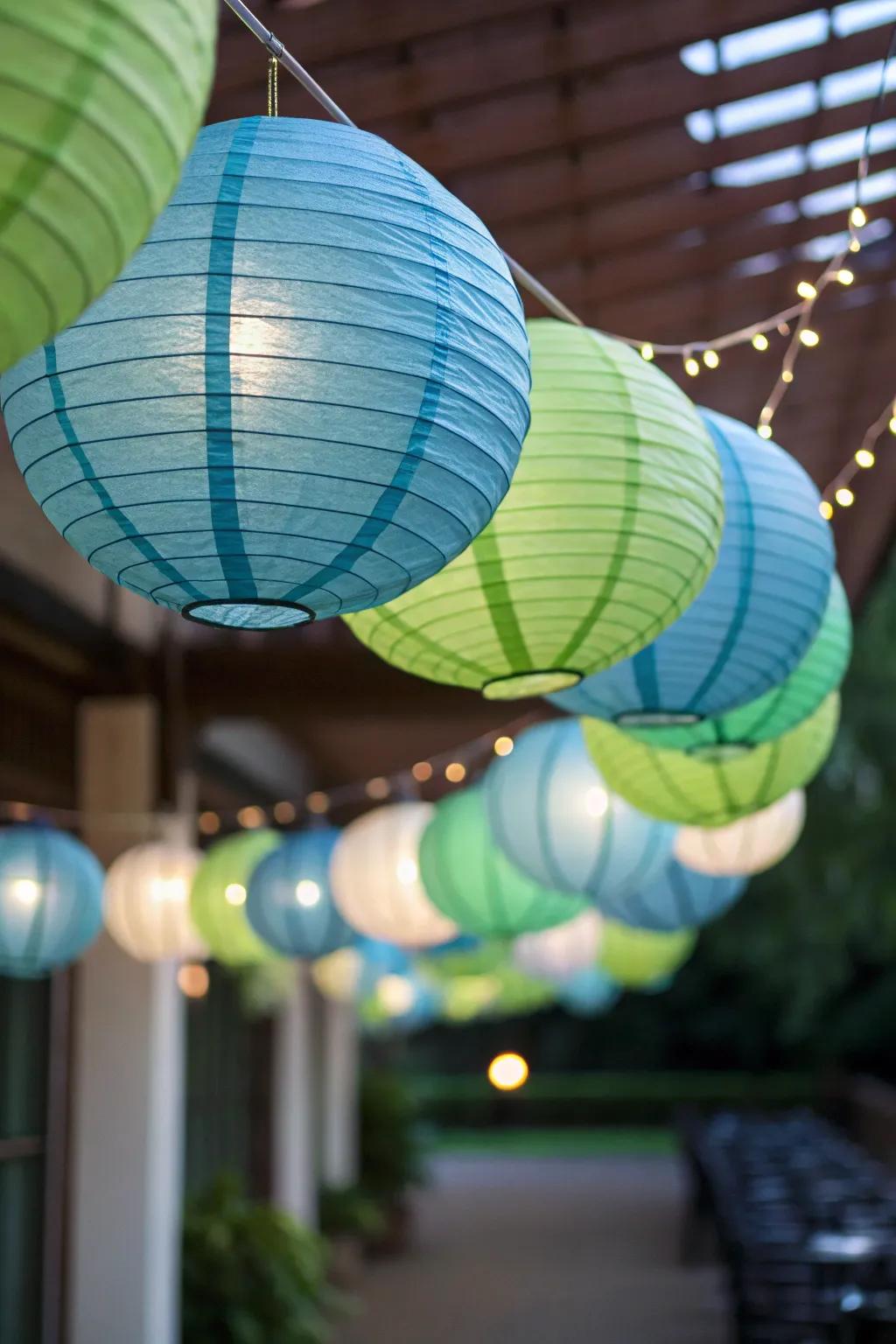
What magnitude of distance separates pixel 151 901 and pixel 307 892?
51 cm

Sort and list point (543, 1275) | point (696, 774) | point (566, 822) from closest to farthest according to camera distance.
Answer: point (696, 774) < point (566, 822) < point (543, 1275)

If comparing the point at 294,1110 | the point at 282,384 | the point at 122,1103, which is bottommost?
the point at 294,1110

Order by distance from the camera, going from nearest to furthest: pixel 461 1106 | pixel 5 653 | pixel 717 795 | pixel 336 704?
pixel 717 795 → pixel 5 653 → pixel 336 704 → pixel 461 1106

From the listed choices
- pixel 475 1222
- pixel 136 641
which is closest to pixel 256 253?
pixel 136 641

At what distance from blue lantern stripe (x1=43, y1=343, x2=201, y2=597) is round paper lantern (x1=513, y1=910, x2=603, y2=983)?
6.75 m

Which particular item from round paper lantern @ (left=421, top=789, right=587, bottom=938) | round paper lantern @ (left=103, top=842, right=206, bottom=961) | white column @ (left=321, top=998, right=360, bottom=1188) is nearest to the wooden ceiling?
round paper lantern @ (left=103, top=842, right=206, bottom=961)

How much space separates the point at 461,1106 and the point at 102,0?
25.1m

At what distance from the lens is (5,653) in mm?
5281

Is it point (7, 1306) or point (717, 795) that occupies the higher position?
point (717, 795)

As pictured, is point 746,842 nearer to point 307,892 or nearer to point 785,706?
point 307,892

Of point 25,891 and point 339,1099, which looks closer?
point 25,891

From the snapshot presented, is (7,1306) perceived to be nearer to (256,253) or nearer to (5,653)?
(5,653)

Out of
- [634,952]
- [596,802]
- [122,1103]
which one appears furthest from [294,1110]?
[596,802]

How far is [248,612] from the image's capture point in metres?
1.39
